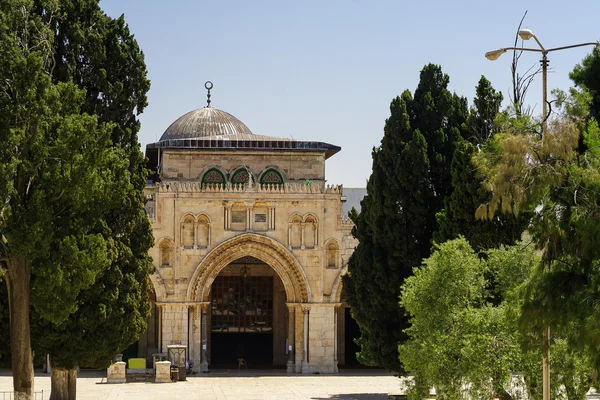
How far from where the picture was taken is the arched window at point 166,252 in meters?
41.3

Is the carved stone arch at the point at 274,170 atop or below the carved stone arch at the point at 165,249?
atop

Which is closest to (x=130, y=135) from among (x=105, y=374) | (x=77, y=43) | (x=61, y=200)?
(x=77, y=43)

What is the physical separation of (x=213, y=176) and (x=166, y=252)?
14.7 feet

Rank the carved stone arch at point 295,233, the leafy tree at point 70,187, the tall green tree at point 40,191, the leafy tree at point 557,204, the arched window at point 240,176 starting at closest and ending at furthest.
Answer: the leafy tree at point 557,204 → the tall green tree at point 40,191 → the leafy tree at point 70,187 → the carved stone arch at point 295,233 → the arched window at point 240,176

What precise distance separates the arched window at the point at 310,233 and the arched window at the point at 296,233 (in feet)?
0.78

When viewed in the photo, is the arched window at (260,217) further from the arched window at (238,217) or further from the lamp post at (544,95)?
the lamp post at (544,95)

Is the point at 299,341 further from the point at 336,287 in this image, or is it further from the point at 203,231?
the point at 203,231

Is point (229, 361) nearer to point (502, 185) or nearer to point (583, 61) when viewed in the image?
point (583, 61)

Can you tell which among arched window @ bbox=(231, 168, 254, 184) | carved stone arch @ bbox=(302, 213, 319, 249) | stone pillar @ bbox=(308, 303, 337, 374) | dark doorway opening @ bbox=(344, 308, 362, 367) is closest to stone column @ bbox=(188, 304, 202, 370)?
stone pillar @ bbox=(308, 303, 337, 374)

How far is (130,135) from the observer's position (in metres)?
27.0

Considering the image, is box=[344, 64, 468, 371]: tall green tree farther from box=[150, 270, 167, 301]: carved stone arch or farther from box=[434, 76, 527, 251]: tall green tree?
box=[150, 270, 167, 301]: carved stone arch

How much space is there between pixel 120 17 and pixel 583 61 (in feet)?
39.2

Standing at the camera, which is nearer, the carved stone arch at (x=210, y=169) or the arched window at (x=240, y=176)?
the carved stone arch at (x=210, y=169)

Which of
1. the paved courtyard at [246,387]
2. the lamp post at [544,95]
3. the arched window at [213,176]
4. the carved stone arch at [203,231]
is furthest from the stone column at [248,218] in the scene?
the lamp post at [544,95]
